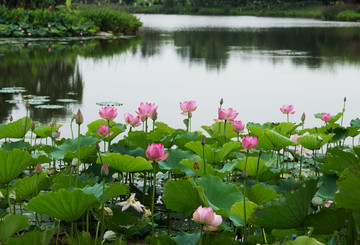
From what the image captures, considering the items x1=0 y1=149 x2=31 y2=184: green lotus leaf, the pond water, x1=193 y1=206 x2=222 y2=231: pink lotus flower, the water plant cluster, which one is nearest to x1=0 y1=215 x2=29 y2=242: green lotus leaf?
the water plant cluster

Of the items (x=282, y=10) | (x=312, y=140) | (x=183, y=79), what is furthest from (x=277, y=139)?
(x=282, y=10)

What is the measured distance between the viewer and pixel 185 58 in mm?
8766

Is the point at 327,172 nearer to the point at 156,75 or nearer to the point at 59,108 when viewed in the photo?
the point at 59,108

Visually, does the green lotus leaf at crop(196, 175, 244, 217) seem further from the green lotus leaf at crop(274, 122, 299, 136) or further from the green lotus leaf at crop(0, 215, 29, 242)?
the green lotus leaf at crop(274, 122, 299, 136)

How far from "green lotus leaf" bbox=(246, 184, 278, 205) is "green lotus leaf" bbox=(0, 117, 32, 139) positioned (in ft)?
3.40

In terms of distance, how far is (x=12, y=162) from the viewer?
1429 millimetres

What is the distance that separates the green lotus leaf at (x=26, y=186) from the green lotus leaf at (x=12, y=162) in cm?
6

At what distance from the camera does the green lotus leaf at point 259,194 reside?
4.66ft

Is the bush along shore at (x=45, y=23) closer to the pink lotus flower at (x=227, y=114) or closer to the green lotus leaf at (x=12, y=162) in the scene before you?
the pink lotus flower at (x=227, y=114)

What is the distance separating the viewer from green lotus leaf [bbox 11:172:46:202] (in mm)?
1521

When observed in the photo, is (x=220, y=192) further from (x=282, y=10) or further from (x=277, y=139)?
(x=282, y=10)

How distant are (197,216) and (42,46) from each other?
9.78 meters

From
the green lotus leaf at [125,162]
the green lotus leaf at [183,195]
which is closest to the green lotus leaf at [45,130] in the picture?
the green lotus leaf at [125,162]

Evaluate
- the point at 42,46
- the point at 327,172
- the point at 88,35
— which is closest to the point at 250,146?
the point at 327,172
